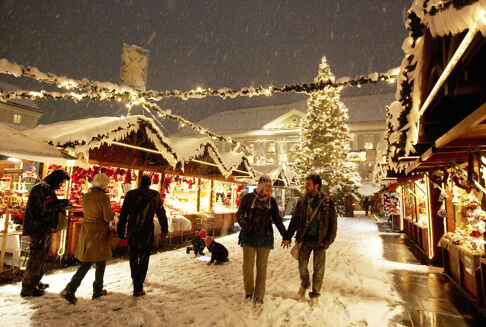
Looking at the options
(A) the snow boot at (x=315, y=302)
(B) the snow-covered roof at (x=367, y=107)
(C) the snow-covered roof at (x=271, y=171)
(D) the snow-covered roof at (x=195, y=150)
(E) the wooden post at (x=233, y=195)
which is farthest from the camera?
(B) the snow-covered roof at (x=367, y=107)

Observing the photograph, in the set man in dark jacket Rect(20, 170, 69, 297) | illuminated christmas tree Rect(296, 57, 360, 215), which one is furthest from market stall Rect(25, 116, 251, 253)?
illuminated christmas tree Rect(296, 57, 360, 215)

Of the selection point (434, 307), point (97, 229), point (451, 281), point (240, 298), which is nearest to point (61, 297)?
point (97, 229)

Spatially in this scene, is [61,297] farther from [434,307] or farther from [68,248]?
[434,307]

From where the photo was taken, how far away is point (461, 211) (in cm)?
708

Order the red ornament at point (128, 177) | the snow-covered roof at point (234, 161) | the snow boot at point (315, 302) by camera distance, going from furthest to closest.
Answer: the snow-covered roof at point (234, 161) < the red ornament at point (128, 177) < the snow boot at point (315, 302)

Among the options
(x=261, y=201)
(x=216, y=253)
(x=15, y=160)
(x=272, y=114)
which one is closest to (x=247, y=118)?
(x=272, y=114)

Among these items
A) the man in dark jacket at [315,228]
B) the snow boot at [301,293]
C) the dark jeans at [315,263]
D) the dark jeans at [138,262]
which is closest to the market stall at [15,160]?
the dark jeans at [138,262]

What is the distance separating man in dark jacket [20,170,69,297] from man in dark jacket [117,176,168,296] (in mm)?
1201

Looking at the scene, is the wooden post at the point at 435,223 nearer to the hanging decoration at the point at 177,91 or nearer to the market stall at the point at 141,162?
the hanging decoration at the point at 177,91

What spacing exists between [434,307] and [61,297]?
6400 millimetres

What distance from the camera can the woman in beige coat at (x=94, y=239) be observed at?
4605mm

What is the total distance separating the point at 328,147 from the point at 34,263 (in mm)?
26639

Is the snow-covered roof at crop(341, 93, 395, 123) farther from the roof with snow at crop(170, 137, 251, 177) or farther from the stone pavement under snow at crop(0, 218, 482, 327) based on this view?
the stone pavement under snow at crop(0, 218, 482, 327)

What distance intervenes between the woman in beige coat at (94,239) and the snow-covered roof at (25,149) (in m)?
1.65
